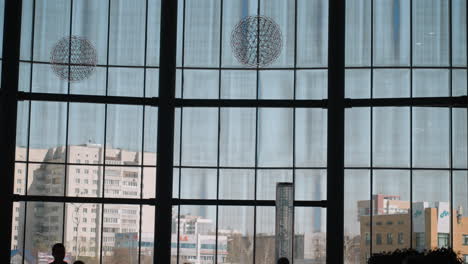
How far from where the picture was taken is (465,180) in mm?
11906

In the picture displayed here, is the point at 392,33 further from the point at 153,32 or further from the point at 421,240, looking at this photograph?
the point at 153,32

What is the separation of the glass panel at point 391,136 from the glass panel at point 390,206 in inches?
7.2

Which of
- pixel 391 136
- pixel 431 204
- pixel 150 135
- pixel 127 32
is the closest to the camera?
pixel 431 204

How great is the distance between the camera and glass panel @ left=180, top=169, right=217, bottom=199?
Answer: 12195mm

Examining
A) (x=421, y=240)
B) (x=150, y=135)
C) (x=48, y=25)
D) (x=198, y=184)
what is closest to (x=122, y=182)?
(x=150, y=135)

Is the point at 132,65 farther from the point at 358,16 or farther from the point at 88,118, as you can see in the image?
the point at 358,16

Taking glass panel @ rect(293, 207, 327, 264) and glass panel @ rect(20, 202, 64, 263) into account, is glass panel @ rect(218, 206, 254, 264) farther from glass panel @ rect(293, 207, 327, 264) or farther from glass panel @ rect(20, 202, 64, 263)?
glass panel @ rect(20, 202, 64, 263)

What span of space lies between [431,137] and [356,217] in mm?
1758

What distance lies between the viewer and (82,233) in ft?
39.8

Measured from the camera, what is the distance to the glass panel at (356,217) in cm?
1190

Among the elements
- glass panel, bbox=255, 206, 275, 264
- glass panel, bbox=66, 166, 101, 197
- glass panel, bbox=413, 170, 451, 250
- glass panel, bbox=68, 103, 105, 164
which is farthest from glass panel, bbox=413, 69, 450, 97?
glass panel, bbox=66, 166, 101, 197

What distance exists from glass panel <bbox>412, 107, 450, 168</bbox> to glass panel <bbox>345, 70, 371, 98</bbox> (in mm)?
862

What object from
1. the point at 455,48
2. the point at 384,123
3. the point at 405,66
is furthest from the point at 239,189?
the point at 455,48

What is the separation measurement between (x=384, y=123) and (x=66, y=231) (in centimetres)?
543
